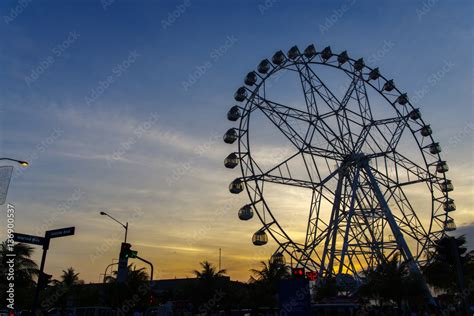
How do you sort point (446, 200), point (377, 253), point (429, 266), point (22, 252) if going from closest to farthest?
point (22, 252)
point (429, 266)
point (377, 253)
point (446, 200)

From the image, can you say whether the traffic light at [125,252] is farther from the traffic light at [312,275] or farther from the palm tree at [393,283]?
the palm tree at [393,283]

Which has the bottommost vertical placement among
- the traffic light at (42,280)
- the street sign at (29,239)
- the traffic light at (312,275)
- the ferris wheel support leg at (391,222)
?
the traffic light at (42,280)

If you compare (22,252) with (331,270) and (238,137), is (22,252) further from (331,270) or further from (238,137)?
(331,270)

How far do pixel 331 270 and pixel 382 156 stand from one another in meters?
10.6

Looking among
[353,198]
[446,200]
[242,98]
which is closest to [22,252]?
[242,98]

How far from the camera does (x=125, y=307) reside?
4053cm

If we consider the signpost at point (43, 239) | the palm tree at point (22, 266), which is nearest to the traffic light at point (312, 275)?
the palm tree at point (22, 266)

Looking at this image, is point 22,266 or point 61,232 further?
point 22,266

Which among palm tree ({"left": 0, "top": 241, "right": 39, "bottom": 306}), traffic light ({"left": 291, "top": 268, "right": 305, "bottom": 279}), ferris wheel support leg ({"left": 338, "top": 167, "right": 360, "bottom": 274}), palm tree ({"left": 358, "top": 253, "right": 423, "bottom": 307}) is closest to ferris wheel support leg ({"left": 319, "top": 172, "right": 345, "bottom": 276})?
ferris wheel support leg ({"left": 338, "top": 167, "right": 360, "bottom": 274})

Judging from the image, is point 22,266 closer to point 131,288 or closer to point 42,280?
point 42,280

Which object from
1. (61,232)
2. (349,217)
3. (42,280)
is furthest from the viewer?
(349,217)

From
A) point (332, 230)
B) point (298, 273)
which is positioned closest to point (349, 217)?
point (332, 230)

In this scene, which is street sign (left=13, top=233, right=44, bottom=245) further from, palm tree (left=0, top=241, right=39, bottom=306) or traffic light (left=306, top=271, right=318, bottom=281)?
traffic light (left=306, top=271, right=318, bottom=281)

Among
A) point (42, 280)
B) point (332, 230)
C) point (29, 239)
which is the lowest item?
point (42, 280)
